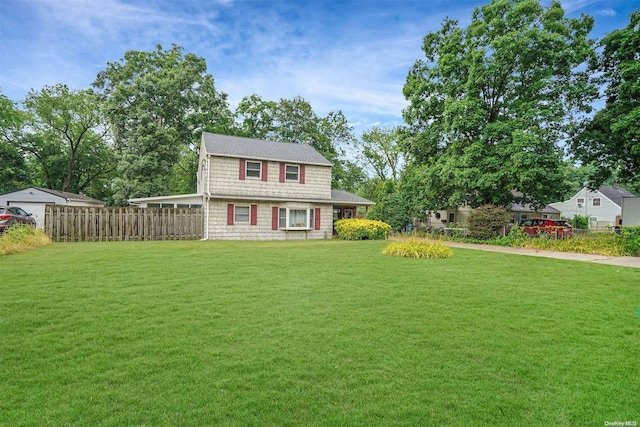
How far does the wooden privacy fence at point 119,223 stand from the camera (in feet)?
51.1

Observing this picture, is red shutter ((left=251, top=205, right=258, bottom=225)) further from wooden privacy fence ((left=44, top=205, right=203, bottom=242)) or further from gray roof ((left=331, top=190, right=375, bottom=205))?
gray roof ((left=331, top=190, right=375, bottom=205))

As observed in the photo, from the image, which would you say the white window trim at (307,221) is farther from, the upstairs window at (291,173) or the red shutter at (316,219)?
the upstairs window at (291,173)

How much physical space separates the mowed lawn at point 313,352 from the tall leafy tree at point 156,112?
20.3 meters

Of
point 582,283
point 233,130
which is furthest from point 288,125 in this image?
point 582,283

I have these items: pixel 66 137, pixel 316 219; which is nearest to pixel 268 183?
pixel 316 219

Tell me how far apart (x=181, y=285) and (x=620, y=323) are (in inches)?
277

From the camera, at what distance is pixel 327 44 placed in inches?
590

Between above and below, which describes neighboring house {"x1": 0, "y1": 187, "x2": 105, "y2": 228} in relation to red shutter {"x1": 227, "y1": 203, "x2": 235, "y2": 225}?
above

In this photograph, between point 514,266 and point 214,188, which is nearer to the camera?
point 514,266

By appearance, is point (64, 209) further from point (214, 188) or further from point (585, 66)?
point (585, 66)

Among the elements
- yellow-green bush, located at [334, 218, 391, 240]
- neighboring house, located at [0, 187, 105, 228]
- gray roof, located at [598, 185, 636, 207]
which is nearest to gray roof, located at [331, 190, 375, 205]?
yellow-green bush, located at [334, 218, 391, 240]

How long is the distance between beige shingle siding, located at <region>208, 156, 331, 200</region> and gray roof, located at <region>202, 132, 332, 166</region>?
339mm

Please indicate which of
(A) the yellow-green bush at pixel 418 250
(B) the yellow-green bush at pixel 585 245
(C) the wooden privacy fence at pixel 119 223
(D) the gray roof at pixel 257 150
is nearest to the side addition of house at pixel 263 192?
(D) the gray roof at pixel 257 150

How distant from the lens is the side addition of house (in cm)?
1819
